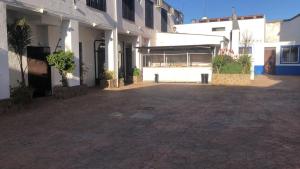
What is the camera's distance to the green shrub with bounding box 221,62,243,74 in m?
19.1

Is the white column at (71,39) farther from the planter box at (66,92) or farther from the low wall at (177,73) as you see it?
the low wall at (177,73)

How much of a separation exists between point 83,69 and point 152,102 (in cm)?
679

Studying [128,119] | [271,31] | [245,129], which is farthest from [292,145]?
[271,31]

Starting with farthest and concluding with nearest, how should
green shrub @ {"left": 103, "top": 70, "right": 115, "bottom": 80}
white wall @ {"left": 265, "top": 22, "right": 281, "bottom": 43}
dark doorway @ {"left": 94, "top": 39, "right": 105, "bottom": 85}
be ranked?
white wall @ {"left": 265, "top": 22, "right": 281, "bottom": 43}
dark doorway @ {"left": 94, "top": 39, "right": 105, "bottom": 85}
green shrub @ {"left": 103, "top": 70, "right": 115, "bottom": 80}

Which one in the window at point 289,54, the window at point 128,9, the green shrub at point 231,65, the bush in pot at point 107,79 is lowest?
the bush in pot at point 107,79

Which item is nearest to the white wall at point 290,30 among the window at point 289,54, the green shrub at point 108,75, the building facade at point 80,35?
the window at point 289,54

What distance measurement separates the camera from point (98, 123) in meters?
7.97

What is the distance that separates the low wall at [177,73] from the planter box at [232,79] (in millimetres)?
1628

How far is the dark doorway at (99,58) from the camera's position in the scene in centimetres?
1861

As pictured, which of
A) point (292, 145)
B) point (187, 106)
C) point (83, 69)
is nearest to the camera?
point (292, 145)

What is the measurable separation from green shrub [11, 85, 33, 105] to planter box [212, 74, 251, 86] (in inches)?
497

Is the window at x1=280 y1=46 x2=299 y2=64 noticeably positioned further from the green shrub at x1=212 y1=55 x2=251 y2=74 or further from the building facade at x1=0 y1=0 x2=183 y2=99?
the building facade at x1=0 y1=0 x2=183 y2=99

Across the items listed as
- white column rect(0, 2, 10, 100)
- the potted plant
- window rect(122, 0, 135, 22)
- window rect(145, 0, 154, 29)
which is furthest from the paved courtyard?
window rect(145, 0, 154, 29)

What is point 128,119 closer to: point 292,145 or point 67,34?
point 292,145
